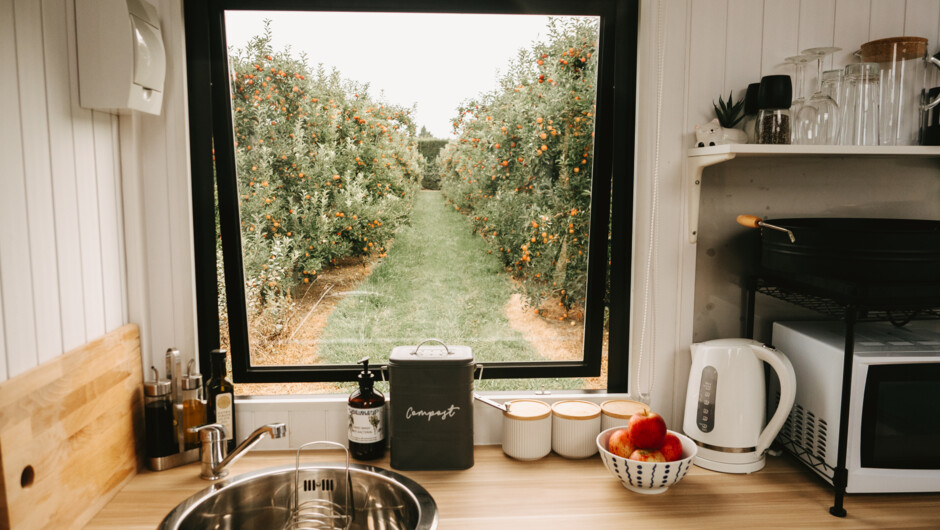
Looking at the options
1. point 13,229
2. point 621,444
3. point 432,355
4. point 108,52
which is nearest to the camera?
point 13,229

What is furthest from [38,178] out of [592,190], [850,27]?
[850,27]

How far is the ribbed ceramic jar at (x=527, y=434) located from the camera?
163cm

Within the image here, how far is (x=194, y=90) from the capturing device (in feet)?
5.49

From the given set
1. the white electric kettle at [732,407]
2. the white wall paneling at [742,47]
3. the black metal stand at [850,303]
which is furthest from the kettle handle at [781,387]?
the white wall paneling at [742,47]

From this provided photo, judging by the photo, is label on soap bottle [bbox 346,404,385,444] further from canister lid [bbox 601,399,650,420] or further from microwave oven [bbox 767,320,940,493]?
microwave oven [bbox 767,320,940,493]

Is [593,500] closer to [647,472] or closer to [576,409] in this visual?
[647,472]

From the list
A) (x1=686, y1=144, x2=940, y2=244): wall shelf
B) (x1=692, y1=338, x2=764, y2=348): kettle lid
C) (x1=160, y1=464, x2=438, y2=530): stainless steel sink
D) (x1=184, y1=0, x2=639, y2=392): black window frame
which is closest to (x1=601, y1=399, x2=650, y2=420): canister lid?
(x1=184, y1=0, x2=639, y2=392): black window frame

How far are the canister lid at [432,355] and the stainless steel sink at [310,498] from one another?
A: 11.6 inches

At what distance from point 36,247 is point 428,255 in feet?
3.26

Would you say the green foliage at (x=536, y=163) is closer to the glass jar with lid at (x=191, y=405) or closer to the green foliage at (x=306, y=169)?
the green foliage at (x=306, y=169)

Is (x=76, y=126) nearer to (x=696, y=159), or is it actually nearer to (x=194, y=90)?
(x=194, y=90)

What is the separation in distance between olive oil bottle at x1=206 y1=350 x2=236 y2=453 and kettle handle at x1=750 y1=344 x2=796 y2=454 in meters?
1.43

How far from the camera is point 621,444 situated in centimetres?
147

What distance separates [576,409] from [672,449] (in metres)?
0.32
